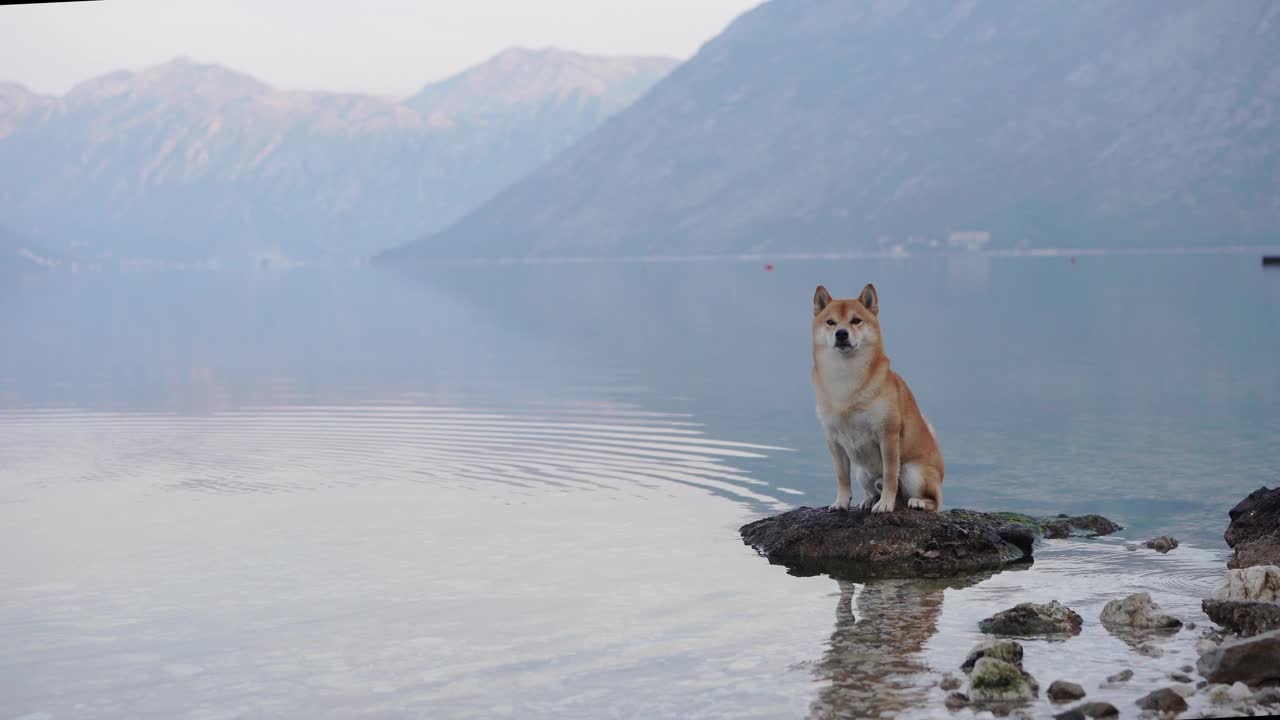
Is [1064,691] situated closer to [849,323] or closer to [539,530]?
[849,323]

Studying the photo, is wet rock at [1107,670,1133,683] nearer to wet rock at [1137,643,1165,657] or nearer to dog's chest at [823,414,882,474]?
wet rock at [1137,643,1165,657]

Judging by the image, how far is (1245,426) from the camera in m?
36.1

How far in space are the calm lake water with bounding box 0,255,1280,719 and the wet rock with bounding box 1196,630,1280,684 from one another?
0.48m

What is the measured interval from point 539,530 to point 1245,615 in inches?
400

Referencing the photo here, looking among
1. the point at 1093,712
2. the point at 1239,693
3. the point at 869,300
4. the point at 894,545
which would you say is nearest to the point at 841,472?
the point at 894,545

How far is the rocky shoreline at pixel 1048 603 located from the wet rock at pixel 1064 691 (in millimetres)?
10

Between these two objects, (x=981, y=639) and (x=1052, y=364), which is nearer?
(x=981, y=639)

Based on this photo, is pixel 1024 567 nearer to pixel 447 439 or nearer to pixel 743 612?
pixel 743 612

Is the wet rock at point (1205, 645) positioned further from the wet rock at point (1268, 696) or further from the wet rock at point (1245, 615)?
the wet rock at point (1268, 696)

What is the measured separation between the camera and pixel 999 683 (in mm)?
12836

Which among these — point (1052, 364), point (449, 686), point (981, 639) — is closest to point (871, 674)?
point (981, 639)

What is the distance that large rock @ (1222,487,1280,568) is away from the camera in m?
17.8

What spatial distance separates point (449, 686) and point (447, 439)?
19.8 metres

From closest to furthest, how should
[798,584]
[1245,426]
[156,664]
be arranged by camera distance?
[156,664] → [798,584] → [1245,426]
